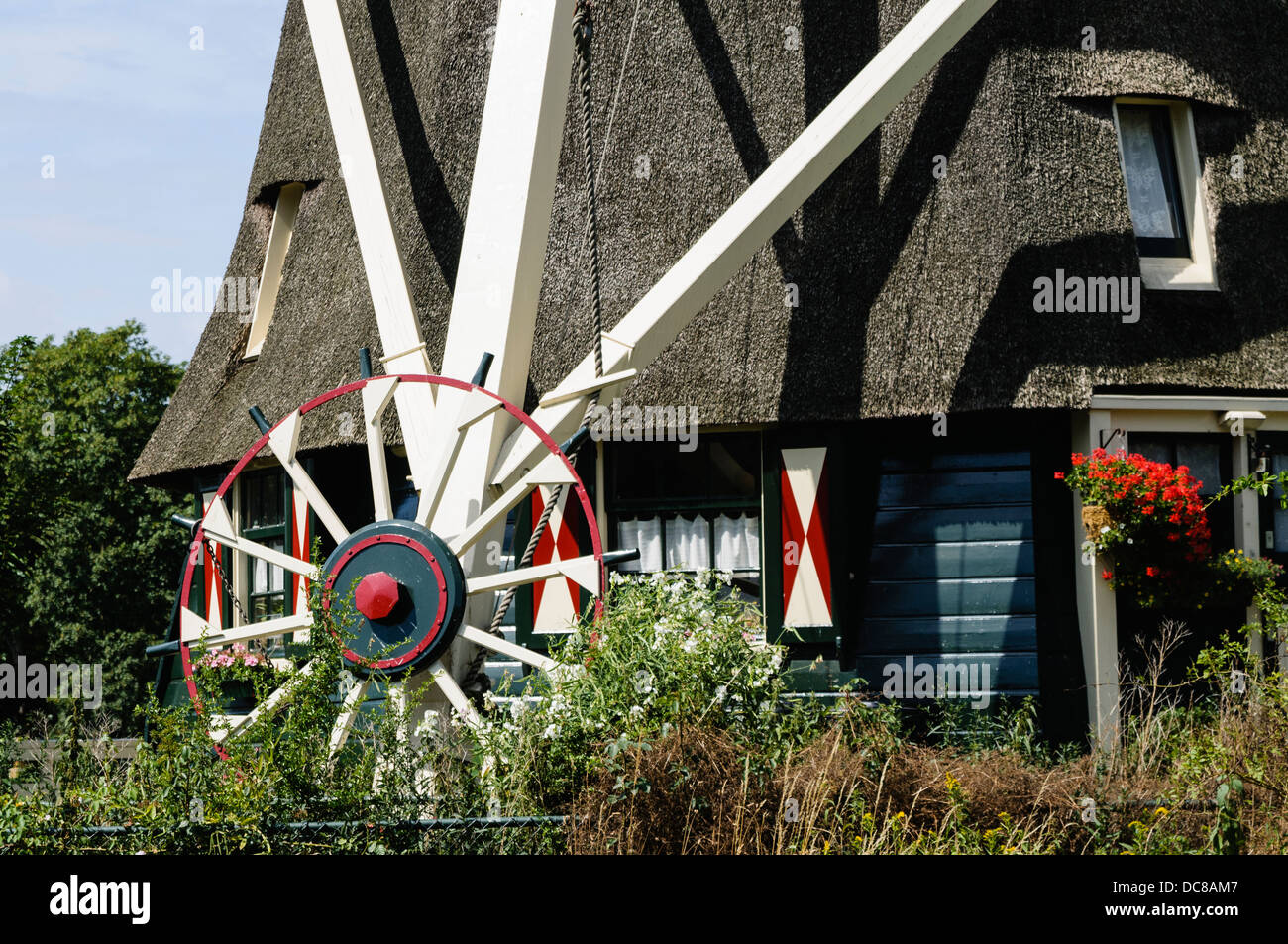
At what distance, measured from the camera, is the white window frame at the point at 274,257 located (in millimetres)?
12117

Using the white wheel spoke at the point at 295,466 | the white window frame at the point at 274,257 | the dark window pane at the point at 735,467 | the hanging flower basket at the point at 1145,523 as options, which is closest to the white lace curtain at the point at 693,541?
the dark window pane at the point at 735,467

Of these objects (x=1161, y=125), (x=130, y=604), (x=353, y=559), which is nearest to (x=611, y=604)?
(x=353, y=559)

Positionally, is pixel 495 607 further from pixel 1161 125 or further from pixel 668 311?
pixel 1161 125

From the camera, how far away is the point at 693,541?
372 inches

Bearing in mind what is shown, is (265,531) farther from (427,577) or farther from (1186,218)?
(1186,218)

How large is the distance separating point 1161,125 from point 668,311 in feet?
14.8

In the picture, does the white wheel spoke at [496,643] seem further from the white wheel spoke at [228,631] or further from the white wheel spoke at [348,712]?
the white wheel spoke at [228,631]

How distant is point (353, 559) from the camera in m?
7.08

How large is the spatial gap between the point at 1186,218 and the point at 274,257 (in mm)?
7654

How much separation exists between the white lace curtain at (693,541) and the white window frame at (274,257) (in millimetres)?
4536

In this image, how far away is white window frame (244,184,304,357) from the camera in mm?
12117

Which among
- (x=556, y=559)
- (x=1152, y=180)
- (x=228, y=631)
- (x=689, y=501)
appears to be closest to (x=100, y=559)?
(x=556, y=559)

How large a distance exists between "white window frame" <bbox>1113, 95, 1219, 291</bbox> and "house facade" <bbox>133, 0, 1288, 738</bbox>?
0.03 meters

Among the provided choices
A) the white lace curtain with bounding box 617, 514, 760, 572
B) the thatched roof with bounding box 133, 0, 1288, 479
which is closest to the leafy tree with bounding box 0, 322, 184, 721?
the thatched roof with bounding box 133, 0, 1288, 479
